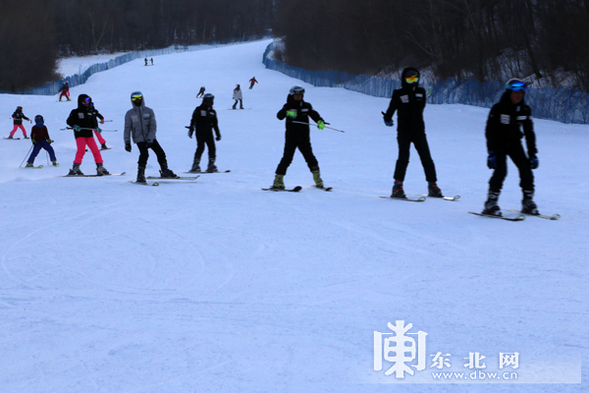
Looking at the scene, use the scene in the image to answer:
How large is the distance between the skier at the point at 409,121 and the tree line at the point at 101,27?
2320 inches

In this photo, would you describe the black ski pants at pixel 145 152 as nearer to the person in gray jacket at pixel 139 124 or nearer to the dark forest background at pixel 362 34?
the person in gray jacket at pixel 139 124

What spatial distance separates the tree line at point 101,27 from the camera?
60.4 m

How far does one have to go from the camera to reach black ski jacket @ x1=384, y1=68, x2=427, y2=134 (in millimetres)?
7254

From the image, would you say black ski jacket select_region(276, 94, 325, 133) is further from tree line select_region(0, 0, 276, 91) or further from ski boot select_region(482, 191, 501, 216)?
tree line select_region(0, 0, 276, 91)

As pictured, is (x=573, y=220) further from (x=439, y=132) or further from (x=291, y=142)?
(x=439, y=132)

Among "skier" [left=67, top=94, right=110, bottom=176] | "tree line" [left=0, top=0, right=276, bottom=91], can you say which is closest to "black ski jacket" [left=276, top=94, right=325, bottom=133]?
"skier" [left=67, top=94, right=110, bottom=176]

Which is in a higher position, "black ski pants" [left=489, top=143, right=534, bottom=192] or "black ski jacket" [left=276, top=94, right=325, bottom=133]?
"black ski jacket" [left=276, top=94, right=325, bottom=133]

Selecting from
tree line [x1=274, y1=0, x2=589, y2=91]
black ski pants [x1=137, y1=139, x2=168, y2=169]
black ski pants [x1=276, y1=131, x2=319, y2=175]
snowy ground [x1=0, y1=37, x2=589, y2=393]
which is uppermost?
tree line [x1=274, y1=0, x2=589, y2=91]

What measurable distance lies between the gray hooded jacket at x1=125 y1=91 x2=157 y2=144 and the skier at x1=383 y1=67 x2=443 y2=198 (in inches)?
159

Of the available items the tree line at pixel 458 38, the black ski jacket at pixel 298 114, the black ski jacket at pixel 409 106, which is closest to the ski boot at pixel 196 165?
the black ski jacket at pixel 298 114

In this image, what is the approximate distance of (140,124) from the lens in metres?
9.19

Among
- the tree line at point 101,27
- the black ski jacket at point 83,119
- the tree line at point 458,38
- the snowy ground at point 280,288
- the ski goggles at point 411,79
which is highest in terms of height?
the tree line at point 101,27

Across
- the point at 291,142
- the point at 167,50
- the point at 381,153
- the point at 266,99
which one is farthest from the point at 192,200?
the point at 167,50

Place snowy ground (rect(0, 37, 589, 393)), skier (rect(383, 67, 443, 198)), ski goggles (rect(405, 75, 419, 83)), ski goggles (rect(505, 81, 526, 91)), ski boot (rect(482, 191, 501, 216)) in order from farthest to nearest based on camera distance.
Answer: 1. skier (rect(383, 67, 443, 198))
2. ski goggles (rect(405, 75, 419, 83))
3. ski boot (rect(482, 191, 501, 216))
4. ski goggles (rect(505, 81, 526, 91))
5. snowy ground (rect(0, 37, 589, 393))
